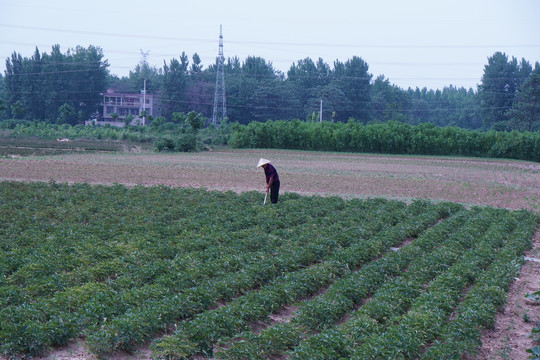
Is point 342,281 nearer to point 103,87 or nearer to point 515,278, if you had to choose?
point 515,278

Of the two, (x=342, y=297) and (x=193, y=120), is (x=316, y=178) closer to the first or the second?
(x=342, y=297)

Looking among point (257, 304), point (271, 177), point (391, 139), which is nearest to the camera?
point (257, 304)

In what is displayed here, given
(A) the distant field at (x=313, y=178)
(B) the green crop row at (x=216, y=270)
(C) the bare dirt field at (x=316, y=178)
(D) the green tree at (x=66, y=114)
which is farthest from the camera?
(D) the green tree at (x=66, y=114)

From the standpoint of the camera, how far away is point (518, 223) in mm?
17609

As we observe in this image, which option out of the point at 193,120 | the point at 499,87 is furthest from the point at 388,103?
the point at 193,120

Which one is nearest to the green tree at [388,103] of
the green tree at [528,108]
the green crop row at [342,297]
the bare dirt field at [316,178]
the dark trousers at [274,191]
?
the green tree at [528,108]

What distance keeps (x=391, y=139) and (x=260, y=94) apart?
40127mm

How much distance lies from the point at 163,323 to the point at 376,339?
3100 mm

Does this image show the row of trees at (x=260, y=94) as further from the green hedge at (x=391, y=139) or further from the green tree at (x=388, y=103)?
the green hedge at (x=391, y=139)

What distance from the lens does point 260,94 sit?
9288 cm

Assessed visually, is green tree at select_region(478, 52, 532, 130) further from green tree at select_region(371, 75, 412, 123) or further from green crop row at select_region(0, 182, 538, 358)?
green crop row at select_region(0, 182, 538, 358)

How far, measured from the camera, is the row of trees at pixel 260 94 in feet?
304

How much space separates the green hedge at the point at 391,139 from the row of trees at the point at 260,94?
3094 cm

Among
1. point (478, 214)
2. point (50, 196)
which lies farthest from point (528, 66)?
point (50, 196)
